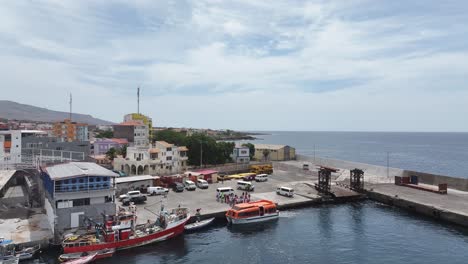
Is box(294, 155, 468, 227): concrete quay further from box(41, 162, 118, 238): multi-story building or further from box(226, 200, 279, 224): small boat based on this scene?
box(41, 162, 118, 238): multi-story building

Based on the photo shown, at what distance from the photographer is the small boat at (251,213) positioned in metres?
40.2

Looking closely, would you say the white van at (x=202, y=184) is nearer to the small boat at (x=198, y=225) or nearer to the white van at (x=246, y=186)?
the white van at (x=246, y=186)

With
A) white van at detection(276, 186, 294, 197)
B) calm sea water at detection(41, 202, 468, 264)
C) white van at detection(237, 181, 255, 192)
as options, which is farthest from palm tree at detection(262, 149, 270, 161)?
calm sea water at detection(41, 202, 468, 264)

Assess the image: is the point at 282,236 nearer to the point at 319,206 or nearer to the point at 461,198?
the point at 319,206

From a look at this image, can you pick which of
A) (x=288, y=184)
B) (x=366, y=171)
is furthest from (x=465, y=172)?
(x=288, y=184)

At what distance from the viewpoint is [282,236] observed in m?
36.7

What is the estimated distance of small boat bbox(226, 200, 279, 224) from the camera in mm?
40188

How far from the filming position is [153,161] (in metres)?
66.6

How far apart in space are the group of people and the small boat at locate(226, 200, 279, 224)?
3.47 metres

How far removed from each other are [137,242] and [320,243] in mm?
18022

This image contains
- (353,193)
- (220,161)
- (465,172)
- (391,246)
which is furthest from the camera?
(465,172)

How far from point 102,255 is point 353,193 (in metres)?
39.0

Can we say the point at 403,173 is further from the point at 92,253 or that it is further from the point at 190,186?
the point at 92,253

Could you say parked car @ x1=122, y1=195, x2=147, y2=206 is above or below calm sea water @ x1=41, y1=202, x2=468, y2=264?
above
